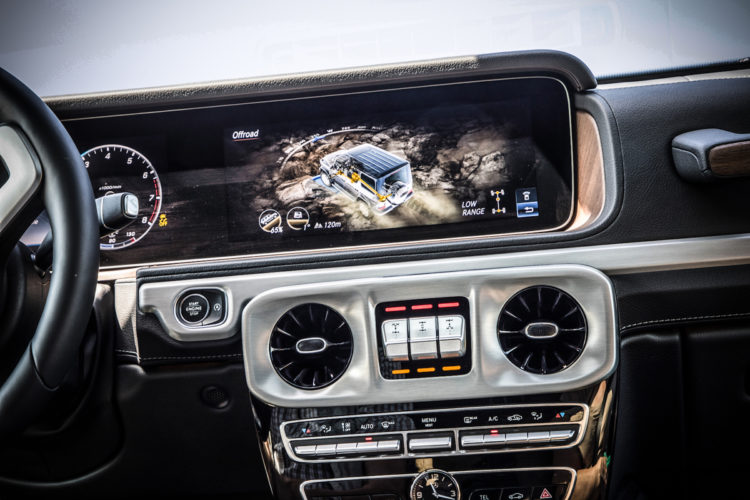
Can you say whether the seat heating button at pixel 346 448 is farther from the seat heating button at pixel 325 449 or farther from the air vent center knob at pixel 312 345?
the air vent center knob at pixel 312 345

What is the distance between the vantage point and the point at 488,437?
1.25 m

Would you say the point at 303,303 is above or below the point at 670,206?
below

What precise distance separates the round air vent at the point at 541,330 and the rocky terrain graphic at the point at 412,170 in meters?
0.32

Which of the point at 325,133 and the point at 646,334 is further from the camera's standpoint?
the point at 325,133

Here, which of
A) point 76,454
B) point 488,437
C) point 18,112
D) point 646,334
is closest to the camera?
point 18,112

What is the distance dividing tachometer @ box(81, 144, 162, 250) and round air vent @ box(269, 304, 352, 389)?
526mm

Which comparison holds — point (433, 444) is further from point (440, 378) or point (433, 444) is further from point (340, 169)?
point (340, 169)

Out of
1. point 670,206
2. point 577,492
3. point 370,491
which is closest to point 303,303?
point 370,491

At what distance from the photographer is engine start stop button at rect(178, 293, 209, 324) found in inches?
52.9

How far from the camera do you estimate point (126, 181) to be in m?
1.59

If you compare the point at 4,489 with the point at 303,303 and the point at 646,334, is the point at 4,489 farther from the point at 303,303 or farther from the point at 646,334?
the point at 646,334

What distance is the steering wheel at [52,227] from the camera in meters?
0.95

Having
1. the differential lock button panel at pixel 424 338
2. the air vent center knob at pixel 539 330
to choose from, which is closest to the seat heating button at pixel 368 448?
the differential lock button panel at pixel 424 338

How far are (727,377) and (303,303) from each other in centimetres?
95
